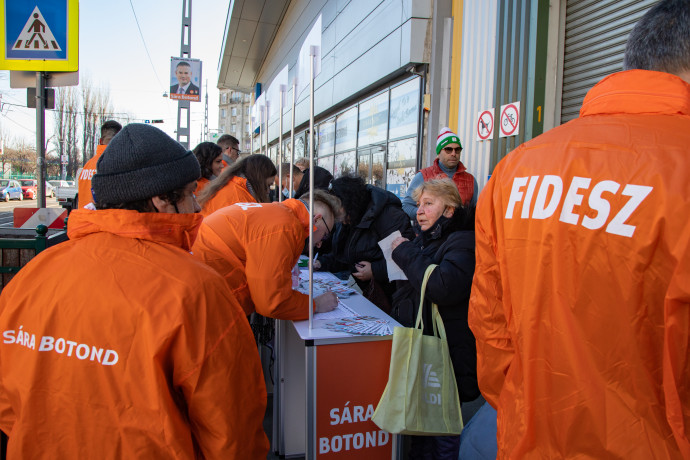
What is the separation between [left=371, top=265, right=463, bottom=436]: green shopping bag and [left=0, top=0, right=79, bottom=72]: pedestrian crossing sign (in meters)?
3.99

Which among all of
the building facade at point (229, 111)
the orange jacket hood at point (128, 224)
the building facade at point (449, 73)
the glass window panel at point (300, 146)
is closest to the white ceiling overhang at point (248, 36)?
the glass window panel at point (300, 146)

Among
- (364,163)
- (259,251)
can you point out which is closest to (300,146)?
(364,163)

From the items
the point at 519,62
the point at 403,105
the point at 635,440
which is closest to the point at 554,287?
the point at 635,440

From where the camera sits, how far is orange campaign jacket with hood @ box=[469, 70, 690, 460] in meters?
0.91

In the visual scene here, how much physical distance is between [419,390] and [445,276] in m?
0.53

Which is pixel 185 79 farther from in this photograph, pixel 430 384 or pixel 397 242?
pixel 430 384

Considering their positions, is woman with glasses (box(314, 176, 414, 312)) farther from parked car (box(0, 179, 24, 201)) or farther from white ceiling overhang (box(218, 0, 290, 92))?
parked car (box(0, 179, 24, 201))

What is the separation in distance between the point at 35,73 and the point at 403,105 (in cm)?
435

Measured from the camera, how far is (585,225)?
102 cm

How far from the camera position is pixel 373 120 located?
26.8 feet

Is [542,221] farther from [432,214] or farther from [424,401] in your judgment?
[432,214]

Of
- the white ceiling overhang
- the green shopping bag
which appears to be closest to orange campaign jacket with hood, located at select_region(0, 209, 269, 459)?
the green shopping bag

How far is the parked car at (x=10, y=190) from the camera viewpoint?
33406mm

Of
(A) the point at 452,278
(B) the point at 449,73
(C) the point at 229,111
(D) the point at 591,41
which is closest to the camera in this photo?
(A) the point at 452,278
